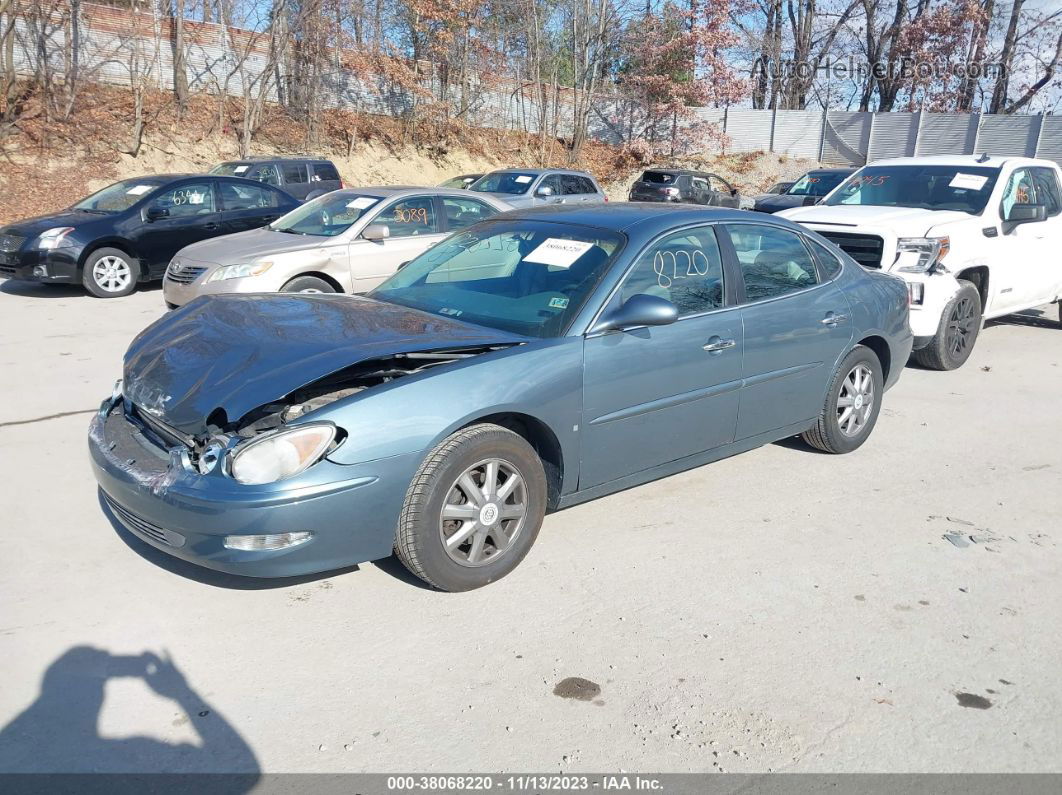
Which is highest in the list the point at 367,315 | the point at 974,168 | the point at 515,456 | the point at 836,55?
the point at 836,55

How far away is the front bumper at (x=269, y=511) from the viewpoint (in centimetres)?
334

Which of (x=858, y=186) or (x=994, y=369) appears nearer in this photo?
(x=994, y=369)

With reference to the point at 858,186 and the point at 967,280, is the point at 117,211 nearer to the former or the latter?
the point at 858,186

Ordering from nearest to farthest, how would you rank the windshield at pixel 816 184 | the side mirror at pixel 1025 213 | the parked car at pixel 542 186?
the side mirror at pixel 1025 213, the parked car at pixel 542 186, the windshield at pixel 816 184

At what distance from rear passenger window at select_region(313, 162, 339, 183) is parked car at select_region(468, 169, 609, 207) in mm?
2927

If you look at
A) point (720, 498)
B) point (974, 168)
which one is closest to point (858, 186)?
point (974, 168)

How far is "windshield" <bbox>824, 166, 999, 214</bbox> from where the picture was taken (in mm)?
8586

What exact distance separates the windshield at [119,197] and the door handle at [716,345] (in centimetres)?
940

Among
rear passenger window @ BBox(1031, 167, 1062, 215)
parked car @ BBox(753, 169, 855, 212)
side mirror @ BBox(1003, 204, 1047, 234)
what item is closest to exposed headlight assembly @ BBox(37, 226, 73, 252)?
side mirror @ BBox(1003, 204, 1047, 234)

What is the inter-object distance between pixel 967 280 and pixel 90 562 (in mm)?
7621

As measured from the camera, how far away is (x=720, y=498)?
5117 mm

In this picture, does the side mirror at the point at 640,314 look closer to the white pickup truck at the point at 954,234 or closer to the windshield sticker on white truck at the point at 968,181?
the white pickup truck at the point at 954,234

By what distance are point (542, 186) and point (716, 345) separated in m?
12.0

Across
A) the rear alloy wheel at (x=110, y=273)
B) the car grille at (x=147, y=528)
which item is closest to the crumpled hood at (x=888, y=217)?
the car grille at (x=147, y=528)
